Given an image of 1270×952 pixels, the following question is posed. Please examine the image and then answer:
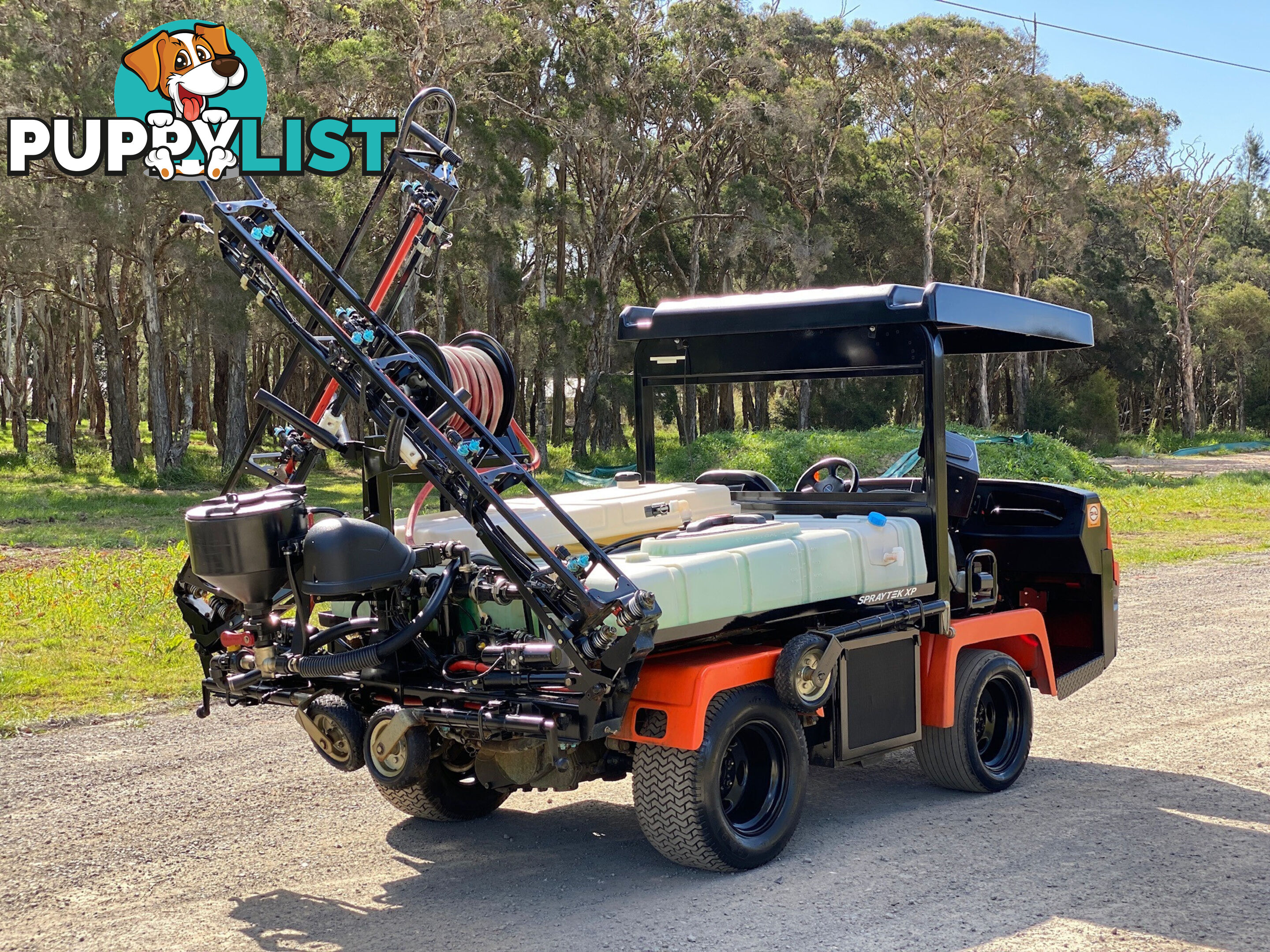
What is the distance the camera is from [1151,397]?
6856cm

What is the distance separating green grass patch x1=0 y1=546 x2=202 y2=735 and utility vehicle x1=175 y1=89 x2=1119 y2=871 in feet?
12.8

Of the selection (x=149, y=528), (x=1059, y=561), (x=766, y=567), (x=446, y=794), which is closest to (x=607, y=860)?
(x=446, y=794)

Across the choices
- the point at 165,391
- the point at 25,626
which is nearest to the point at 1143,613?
the point at 25,626

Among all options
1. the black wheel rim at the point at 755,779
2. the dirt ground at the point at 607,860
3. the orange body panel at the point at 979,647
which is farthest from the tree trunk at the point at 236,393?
the black wheel rim at the point at 755,779

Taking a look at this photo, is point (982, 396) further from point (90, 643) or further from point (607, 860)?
point (607, 860)

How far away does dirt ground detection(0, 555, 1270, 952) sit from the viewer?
4.65m

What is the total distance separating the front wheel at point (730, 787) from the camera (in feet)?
16.3

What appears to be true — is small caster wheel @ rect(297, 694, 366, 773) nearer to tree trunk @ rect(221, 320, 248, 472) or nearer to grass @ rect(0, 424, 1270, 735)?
grass @ rect(0, 424, 1270, 735)

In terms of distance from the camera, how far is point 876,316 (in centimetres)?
614

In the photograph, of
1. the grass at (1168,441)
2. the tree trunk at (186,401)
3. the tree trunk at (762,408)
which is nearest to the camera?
the tree trunk at (186,401)

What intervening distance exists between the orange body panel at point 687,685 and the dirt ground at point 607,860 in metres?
0.62

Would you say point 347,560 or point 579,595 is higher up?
point 347,560

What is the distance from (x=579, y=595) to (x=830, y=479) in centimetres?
285

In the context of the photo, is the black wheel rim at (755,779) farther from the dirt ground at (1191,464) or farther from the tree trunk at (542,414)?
the tree trunk at (542,414)
